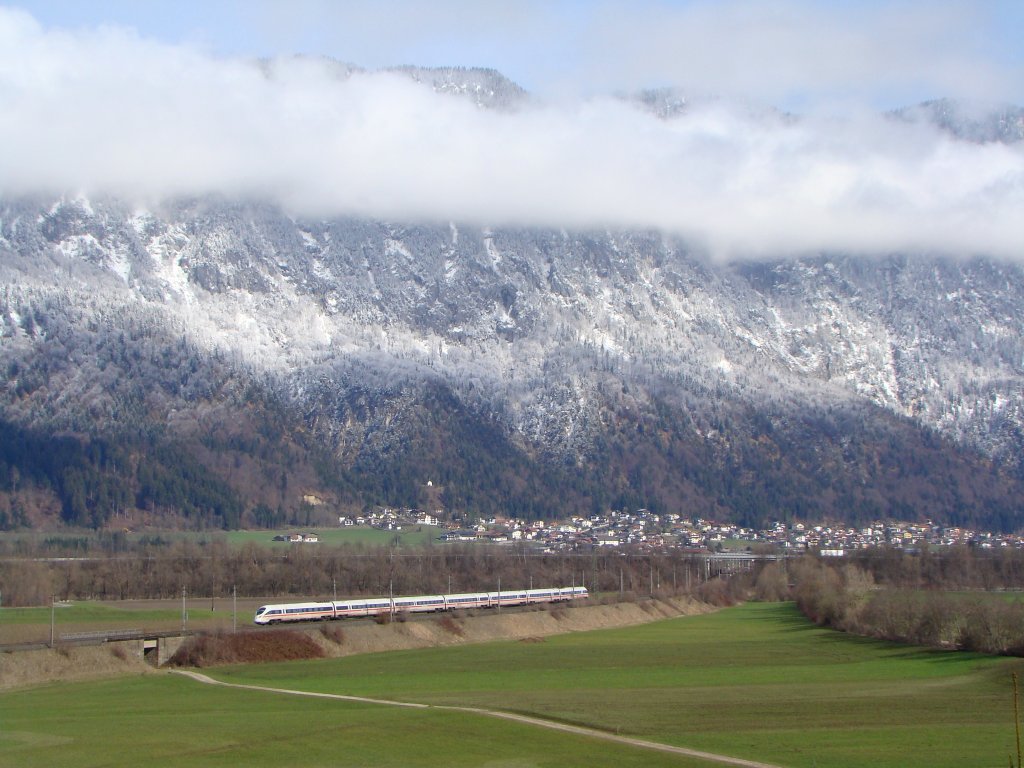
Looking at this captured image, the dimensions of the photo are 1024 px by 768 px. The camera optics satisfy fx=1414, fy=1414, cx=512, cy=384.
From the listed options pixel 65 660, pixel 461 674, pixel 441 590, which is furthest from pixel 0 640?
pixel 441 590

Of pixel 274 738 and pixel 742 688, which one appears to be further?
pixel 742 688

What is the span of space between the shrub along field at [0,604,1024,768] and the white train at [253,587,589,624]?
1812 cm

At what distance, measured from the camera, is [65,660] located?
106 m

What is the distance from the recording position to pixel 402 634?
450ft

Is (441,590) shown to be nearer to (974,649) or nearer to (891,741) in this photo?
(974,649)

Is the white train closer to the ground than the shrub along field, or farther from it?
farther from it

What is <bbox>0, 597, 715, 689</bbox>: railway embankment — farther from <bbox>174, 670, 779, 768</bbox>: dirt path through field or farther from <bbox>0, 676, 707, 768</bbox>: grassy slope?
<bbox>0, 676, 707, 768</bbox>: grassy slope

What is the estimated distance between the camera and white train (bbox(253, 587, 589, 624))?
458 ft

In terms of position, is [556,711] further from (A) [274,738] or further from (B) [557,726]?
(A) [274,738]

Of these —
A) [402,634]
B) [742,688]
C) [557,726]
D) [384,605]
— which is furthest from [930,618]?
[384,605]

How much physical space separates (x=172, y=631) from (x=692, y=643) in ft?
160

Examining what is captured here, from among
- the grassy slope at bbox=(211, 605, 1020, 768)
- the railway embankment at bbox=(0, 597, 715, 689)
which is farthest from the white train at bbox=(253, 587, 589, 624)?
the grassy slope at bbox=(211, 605, 1020, 768)

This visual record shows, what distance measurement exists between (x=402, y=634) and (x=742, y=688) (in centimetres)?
4962

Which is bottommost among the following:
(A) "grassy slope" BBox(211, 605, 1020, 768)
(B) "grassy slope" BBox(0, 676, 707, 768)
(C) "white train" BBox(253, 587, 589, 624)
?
(A) "grassy slope" BBox(211, 605, 1020, 768)
